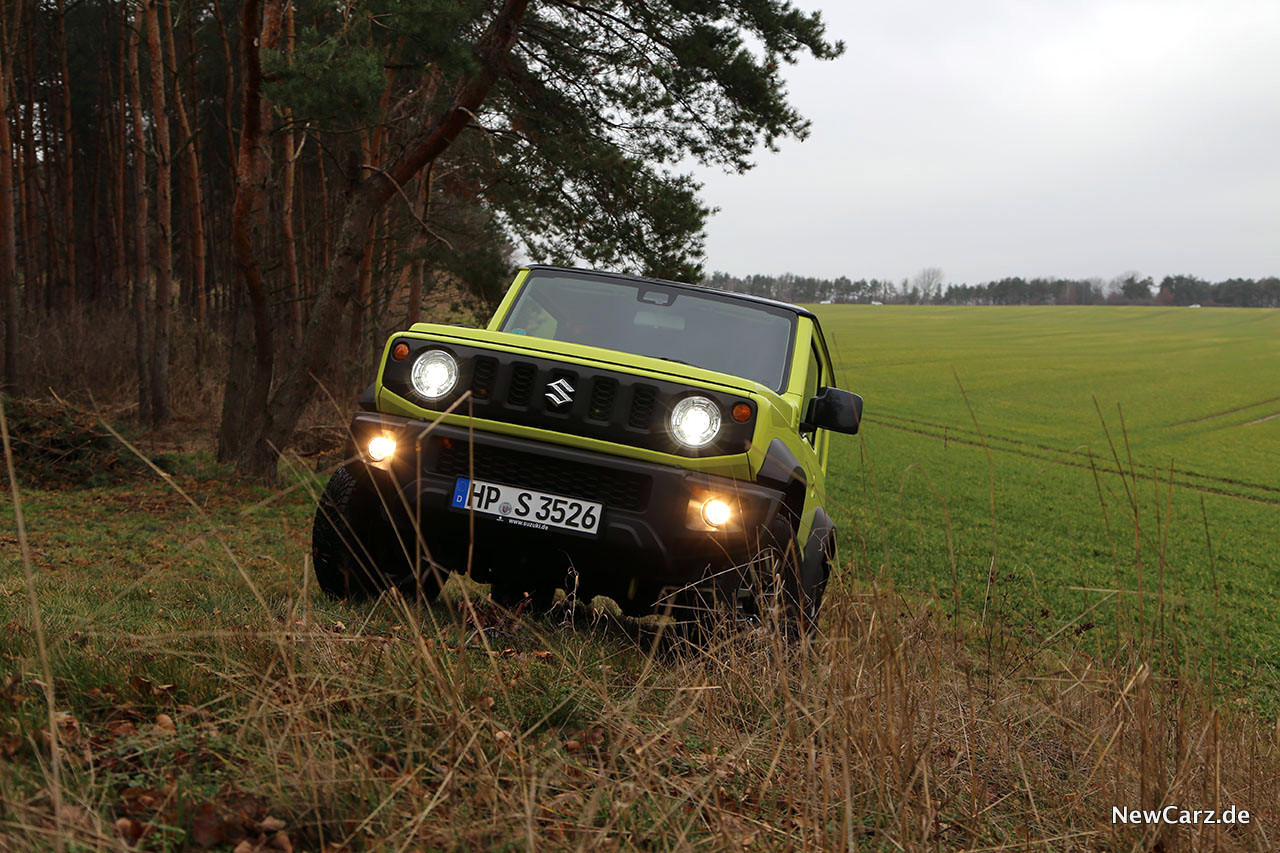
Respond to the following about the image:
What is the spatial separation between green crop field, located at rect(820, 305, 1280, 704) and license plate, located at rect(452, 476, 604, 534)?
101 centimetres

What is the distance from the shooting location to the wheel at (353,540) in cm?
404

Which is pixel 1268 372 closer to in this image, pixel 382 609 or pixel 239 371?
pixel 239 371

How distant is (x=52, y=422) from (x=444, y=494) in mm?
9543

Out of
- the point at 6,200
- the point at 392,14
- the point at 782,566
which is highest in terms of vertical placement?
the point at 392,14

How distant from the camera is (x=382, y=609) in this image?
170 inches

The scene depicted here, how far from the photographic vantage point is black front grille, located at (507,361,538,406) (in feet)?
13.1

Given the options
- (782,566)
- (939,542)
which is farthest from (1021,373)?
(782,566)

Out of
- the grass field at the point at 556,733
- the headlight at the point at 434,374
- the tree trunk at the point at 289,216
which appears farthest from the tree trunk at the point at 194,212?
the headlight at the point at 434,374

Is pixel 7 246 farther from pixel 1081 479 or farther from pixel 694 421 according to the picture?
pixel 1081 479

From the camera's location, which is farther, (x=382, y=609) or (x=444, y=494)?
(x=382, y=609)

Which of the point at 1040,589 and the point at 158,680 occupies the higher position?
the point at 158,680

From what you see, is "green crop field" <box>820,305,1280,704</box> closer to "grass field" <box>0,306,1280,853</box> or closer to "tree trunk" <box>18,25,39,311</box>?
"grass field" <box>0,306,1280,853</box>

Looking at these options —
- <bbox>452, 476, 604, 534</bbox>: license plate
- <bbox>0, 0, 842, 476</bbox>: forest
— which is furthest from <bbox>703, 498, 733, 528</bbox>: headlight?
<bbox>0, 0, 842, 476</bbox>: forest

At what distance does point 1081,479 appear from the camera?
2508 centimetres
